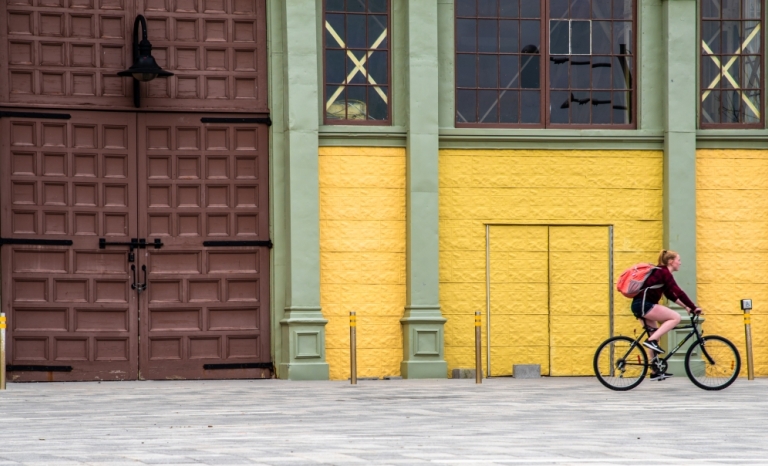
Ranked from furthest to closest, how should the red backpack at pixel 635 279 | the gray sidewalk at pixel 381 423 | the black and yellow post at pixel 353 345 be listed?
the black and yellow post at pixel 353 345
the red backpack at pixel 635 279
the gray sidewalk at pixel 381 423

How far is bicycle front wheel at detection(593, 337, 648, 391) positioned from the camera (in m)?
15.6

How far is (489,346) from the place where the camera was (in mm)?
18391

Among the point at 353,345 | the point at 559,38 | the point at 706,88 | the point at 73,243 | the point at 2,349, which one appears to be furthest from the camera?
the point at 706,88

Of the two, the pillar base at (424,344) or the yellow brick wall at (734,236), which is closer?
the pillar base at (424,344)

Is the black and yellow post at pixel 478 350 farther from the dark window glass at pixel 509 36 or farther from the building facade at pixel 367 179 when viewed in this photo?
the dark window glass at pixel 509 36

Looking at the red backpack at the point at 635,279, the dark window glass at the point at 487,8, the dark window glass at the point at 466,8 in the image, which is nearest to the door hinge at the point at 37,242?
the dark window glass at the point at 466,8

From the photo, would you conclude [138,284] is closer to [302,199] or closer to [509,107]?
[302,199]

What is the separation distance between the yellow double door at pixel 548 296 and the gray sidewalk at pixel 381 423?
1.36m

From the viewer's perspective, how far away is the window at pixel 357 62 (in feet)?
59.5

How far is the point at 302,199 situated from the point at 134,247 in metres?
2.30

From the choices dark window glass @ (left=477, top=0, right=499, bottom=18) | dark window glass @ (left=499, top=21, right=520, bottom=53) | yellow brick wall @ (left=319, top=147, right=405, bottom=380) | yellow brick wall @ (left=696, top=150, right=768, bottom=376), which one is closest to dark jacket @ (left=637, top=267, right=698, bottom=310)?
yellow brick wall @ (left=696, top=150, right=768, bottom=376)

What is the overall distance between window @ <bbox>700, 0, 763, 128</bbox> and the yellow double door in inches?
97.0

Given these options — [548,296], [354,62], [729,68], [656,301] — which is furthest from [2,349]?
[729,68]

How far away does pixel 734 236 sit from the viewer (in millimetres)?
18688
